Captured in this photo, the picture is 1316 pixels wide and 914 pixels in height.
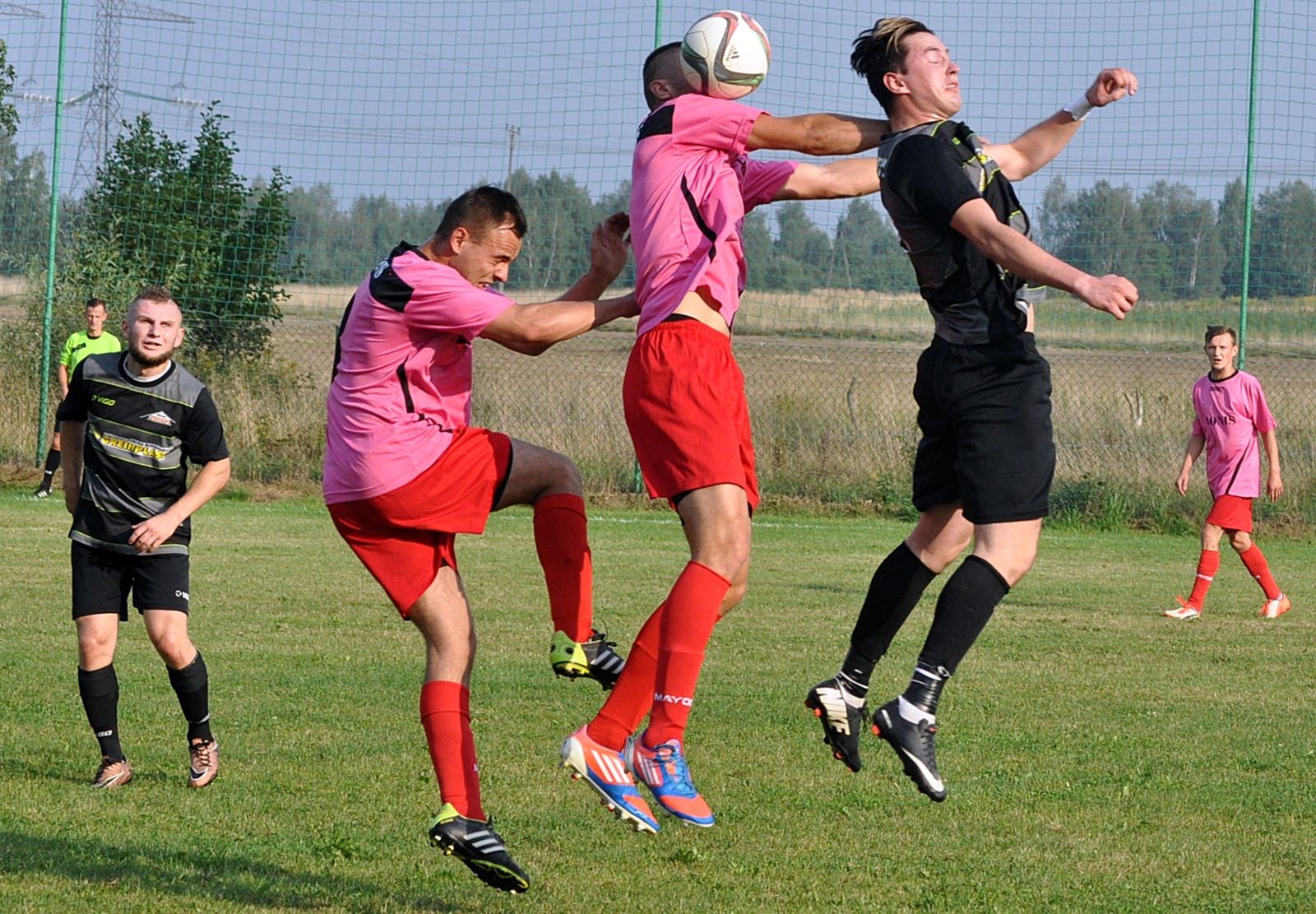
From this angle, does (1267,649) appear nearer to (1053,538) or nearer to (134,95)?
(1053,538)

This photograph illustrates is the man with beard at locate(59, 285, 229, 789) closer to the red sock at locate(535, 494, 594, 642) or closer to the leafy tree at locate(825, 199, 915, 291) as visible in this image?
the red sock at locate(535, 494, 594, 642)

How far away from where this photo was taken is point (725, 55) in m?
4.99

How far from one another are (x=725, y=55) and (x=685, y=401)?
3.68 ft

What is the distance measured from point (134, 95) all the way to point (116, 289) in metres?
2.72

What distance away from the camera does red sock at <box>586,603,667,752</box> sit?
4.89 m

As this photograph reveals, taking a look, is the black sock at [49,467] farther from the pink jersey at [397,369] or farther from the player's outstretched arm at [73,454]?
the pink jersey at [397,369]

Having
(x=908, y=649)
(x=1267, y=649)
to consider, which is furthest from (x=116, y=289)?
(x=1267, y=649)

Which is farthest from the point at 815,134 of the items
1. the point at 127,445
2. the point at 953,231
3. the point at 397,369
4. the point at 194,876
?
the point at 127,445

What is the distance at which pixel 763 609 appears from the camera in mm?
11688

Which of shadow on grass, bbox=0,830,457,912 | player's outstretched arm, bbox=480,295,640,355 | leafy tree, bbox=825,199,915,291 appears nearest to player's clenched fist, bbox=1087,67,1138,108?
player's outstretched arm, bbox=480,295,640,355

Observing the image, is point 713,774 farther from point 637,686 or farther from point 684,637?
point 684,637

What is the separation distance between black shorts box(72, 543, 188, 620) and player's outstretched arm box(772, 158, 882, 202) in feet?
10.2

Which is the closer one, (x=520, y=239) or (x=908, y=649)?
(x=520, y=239)

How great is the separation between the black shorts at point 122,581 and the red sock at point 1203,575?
316 inches
